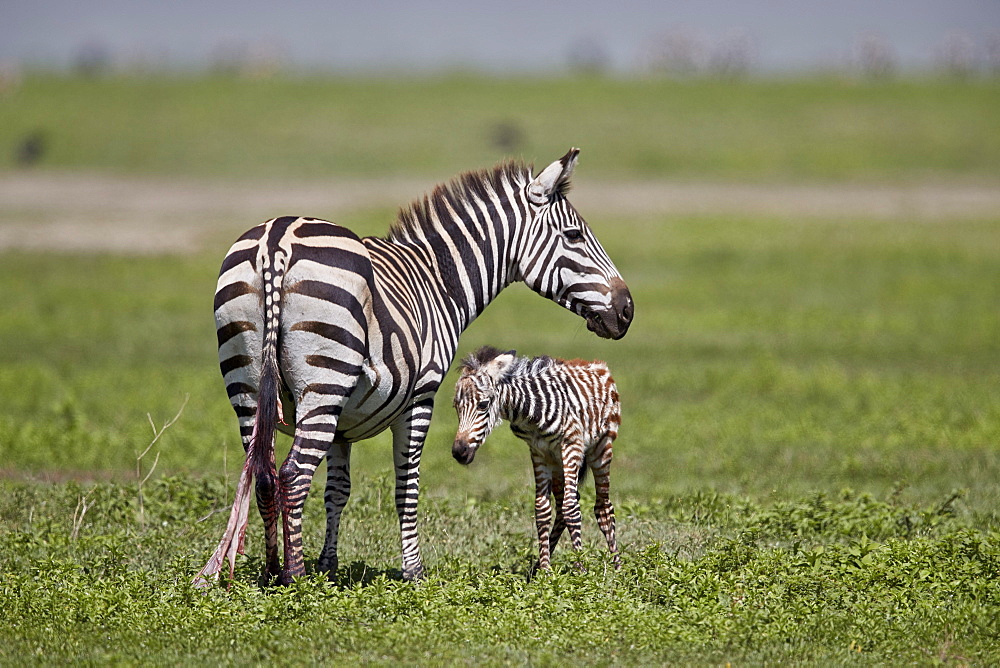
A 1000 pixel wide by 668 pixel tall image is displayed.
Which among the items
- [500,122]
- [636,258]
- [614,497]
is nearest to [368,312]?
[614,497]

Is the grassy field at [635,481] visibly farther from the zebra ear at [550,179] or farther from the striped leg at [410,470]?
the zebra ear at [550,179]

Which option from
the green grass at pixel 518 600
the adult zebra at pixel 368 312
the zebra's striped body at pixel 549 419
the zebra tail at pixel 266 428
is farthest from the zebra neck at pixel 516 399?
the zebra tail at pixel 266 428

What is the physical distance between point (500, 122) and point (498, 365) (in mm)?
58459

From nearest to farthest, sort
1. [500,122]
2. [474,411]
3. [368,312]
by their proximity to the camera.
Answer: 1. [368,312]
2. [474,411]
3. [500,122]

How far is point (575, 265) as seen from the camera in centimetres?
849

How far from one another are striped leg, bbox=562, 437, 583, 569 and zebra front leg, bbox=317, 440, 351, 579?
1638 millimetres

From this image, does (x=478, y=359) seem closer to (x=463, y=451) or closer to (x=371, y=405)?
(x=463, y=451)

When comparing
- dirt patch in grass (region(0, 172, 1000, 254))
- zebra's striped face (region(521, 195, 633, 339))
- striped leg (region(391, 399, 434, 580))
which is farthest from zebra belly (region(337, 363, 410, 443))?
dirt patch in grass (region(0, 172, 1000, 254))

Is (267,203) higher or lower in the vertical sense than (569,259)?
higher

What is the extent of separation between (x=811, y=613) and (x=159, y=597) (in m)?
4.15

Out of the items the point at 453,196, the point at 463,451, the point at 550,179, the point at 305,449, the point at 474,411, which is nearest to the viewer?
the point at 305,449

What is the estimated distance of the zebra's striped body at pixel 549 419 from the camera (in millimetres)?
8297

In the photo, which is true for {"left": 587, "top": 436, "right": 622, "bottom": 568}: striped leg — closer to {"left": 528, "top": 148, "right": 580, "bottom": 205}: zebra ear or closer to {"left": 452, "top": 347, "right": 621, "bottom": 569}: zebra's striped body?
{"left": 452, "top": 347, "right": 621, "bottom": 569}: zebra's striped body

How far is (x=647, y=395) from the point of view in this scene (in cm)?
1606
